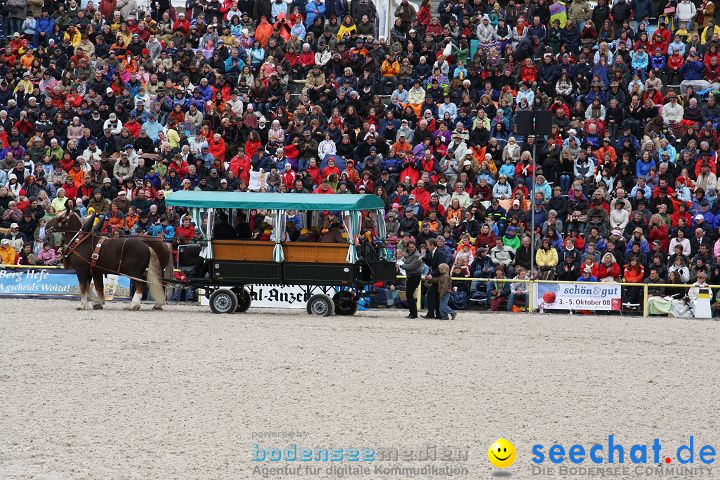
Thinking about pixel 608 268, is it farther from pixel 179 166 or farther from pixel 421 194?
pixel 179 166

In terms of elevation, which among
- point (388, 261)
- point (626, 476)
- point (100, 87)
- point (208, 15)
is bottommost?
point (626, 476)

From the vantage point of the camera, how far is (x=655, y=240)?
27.2 m

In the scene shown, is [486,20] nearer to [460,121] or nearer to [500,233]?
[460,121]

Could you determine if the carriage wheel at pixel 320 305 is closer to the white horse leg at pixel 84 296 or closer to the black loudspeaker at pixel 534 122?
the white horse leg at pixel 84 296

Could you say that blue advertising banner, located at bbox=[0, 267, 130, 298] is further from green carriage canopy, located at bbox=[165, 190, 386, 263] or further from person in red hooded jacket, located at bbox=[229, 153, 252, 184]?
person in red hooded jacket, located at bbox=[229, 153, 252, 184]

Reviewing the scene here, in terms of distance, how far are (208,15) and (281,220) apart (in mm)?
13159

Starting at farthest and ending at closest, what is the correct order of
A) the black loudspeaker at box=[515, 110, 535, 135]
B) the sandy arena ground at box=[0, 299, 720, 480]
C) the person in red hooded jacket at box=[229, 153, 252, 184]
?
1. the person in red hooded jacket at box=[229, 153, 252, 184]
2. the black loudspeaker at box=[515, 110, 535, 135]
3. the sandy arena ground at box=[0, 299, 720, 480]

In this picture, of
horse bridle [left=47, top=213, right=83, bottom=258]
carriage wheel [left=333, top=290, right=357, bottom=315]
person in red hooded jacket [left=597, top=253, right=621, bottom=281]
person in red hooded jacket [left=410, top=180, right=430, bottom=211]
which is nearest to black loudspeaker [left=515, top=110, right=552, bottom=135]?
person in red hooded jacket [left=410, top=180, right=430, bottom=211]

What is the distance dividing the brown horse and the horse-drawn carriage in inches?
34.6

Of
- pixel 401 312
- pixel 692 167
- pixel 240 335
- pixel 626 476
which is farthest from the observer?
pixel 692 167

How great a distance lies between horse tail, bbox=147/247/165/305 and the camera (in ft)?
79.0

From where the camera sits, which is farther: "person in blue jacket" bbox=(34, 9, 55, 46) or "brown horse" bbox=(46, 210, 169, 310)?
"person in blue jacket" bbox=(34, 9, 55, 46)

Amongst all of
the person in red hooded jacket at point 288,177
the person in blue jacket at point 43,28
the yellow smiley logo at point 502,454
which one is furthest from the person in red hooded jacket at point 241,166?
the yellow smiley logo at point 502,454

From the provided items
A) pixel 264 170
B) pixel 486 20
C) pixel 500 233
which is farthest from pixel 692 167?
pixel 264 170
